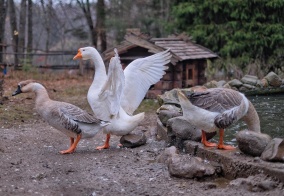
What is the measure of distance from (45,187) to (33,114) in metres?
5.22

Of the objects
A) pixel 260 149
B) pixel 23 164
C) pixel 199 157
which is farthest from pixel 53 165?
pixel 260 149

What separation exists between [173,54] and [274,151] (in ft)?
20.6

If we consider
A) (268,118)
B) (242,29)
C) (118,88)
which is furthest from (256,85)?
(118,88)

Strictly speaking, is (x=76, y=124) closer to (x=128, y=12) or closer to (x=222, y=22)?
(x=222, y=22)

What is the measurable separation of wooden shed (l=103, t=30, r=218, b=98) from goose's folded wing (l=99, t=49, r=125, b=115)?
4357 mm

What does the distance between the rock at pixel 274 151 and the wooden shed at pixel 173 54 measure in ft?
19.9

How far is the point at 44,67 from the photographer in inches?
703

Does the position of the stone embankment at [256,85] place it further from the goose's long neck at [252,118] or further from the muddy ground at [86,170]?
the goose's long neck at [252,118]

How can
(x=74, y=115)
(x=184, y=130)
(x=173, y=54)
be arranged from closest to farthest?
(x=184, y=130), (x=74, y=115), (x=173, y=54)

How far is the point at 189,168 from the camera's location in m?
4.93

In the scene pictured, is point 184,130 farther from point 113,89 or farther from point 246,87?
point 246,87

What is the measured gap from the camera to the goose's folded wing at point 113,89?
19.9 feet

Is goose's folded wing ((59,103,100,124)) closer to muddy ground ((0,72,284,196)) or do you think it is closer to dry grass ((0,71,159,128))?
muddy ground ((0,72,284,196))

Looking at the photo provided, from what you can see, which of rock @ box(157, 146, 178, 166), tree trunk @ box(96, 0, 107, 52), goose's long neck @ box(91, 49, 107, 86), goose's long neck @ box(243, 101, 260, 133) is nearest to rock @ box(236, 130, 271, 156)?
goose's long neck @ box(243, 101, 260, 133)
